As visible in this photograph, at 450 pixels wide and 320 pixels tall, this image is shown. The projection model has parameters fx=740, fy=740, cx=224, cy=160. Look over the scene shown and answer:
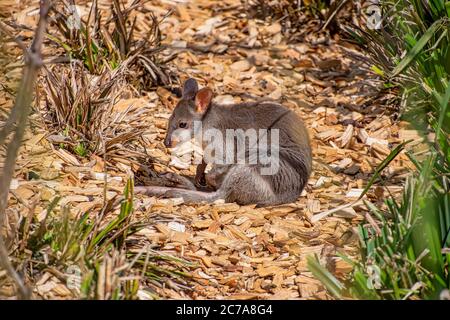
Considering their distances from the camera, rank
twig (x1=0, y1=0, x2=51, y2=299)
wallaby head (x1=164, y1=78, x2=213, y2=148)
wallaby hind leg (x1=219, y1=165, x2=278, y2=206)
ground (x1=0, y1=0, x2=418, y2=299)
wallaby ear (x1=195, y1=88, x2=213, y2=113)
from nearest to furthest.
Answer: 1. twig (x1=0, y1=0, x2=51, y2=299)
2. ground (x1=0, y1=0, x2=418, y2=299)
3. wallaby hind leg (x1=219, y1=165, x2=278, y2=206)
4. wallaby ear (x1=195, y1=88, x2=213, y2=113)
5. wallaby head (x1=164, y1=78, x2=213, y2=148)

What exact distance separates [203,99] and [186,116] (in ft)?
0.77

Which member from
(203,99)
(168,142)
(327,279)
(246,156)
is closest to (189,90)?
(203,99)

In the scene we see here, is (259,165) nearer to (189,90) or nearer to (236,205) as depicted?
(236,205)

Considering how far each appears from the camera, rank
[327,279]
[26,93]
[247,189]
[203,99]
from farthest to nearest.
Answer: [203,99], [247,189], [327,279], [26,93]

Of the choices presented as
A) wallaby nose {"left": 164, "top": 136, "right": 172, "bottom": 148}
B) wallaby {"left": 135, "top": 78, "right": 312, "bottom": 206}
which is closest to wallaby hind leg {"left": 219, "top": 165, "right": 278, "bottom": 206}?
wallaby {"left": 135, "top": 78, "right": 312, "bottom": 206}

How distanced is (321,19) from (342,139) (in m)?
1.98

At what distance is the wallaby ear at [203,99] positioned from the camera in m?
6.69

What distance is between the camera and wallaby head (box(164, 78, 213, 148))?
6793 millimetres

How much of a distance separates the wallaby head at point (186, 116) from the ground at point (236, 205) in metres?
0.25

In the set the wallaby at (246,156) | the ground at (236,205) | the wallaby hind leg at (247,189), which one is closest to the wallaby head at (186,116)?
the wallaby at (246,156)

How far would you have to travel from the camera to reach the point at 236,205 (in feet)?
20.8

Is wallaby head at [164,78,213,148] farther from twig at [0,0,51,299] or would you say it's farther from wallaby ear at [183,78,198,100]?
twig at [0,0,51,299]
